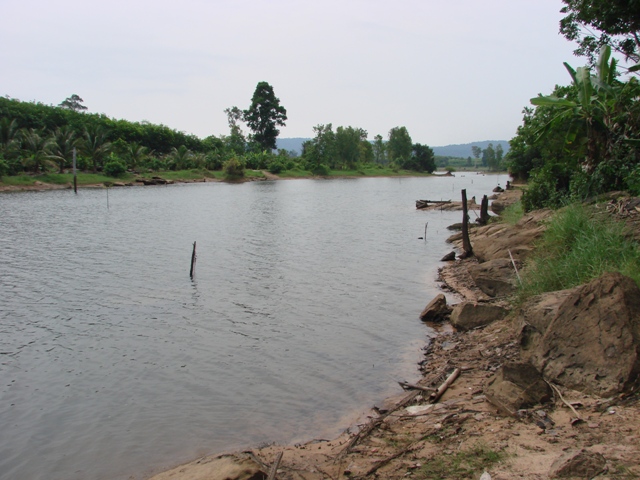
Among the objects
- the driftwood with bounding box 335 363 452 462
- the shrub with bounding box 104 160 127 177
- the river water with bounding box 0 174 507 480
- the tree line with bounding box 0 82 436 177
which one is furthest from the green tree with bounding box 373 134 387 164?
the driftwood with bounding box 335 363 452 462

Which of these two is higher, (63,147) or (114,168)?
(63,147)

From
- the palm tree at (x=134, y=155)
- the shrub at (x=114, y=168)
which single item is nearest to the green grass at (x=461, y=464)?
the shrub at (x=114, y=168)

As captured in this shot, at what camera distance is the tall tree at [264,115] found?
120 metres

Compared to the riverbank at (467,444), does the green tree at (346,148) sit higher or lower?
higher

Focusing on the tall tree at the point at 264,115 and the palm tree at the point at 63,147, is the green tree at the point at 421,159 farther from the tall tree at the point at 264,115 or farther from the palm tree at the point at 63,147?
the palm tree at the point at 63,147

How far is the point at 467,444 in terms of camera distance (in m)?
6.16

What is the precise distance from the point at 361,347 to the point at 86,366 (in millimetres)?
5847

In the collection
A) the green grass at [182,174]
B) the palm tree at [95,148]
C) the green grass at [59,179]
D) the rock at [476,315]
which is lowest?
the rock at [476,315]

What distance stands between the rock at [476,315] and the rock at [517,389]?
4.77 meters

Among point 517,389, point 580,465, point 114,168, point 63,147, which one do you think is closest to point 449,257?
point 517,389

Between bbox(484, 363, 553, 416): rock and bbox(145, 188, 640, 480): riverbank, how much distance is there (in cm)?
7

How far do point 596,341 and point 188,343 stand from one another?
8.53m

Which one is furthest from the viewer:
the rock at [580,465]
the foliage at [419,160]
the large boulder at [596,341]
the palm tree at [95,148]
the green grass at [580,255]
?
the foliage at [419,160]

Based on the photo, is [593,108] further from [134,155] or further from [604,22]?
[134,155]
